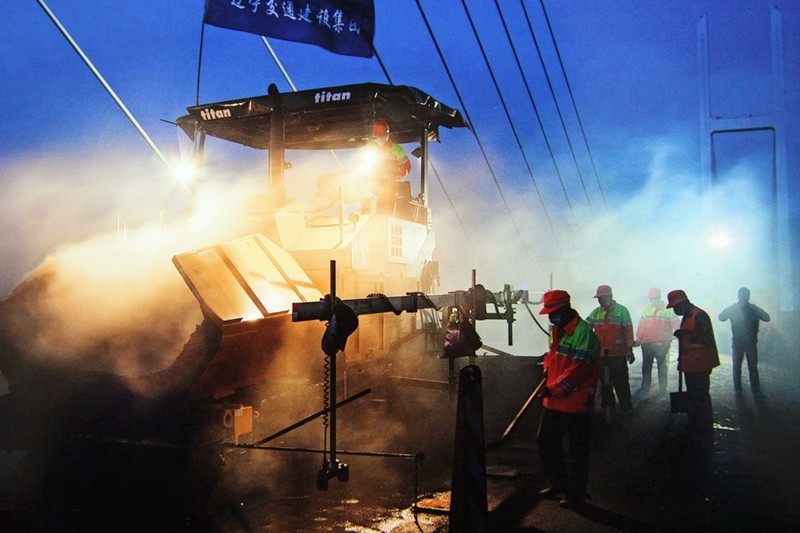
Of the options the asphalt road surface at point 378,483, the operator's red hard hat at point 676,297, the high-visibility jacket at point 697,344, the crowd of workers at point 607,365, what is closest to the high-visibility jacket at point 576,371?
the crowd of workers at point 607,365

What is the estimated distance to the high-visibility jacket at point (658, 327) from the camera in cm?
918

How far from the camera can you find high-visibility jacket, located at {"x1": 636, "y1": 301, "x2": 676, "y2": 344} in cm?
918

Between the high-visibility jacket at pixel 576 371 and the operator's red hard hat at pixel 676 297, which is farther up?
the operator's red hard hat at pixel 676 297

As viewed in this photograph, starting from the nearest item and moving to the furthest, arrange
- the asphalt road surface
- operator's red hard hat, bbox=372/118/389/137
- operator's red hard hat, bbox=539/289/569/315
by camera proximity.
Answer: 1. the asphalt road surface
2. operator's red hard hat, bbox=539/289/569/315
3. operator's red hard hat, bbox=372/118/389/137

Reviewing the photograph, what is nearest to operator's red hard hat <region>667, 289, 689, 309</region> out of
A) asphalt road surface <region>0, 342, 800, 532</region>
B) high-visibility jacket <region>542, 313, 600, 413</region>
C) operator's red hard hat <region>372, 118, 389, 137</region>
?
asphalt road surface <region>0, 342, 800, 532</region>

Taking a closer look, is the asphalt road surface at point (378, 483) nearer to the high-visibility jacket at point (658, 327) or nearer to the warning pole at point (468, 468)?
the warning pole at point (468, 468)

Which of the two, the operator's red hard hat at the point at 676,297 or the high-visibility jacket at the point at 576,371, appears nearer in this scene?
the high-visibility jacket at the point at 576,371

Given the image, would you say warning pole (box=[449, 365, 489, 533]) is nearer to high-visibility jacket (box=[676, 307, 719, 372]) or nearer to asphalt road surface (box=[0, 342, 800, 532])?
asphalt road surface (box=[0, 342, 800, 532])

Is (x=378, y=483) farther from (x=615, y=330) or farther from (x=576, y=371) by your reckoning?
(x=615, y=330)

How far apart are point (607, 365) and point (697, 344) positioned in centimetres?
132

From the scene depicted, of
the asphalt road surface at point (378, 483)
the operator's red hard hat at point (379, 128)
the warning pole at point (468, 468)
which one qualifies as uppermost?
the operator's red hard hat at point (379, 128)

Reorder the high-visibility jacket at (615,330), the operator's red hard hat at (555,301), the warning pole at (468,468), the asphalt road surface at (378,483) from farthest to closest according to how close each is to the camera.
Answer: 1. the high-visibility jacket at (615,330)
2. the operator's red hard hat at (555,301)
3. the asphalt road surface at (378,483)
4. the warning pole at (468,468)

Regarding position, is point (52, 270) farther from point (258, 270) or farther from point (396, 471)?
point (396, 471)

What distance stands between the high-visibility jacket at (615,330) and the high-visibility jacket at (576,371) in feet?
11.1
